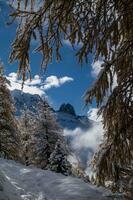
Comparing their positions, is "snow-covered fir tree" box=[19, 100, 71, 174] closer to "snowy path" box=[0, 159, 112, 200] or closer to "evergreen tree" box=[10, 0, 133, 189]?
"snowy path" box=[0, 159, 112, 200]

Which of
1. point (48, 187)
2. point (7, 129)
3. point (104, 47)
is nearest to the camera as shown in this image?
point (104, 47)

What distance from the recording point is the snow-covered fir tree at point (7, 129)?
3008 centimetres

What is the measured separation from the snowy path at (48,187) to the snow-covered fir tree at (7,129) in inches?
481

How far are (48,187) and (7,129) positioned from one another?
53.2 ft

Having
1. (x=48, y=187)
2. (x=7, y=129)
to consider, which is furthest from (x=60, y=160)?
(x=48, y=187)

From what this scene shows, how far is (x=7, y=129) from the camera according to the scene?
30406mm

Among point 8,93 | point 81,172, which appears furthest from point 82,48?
point 81,172

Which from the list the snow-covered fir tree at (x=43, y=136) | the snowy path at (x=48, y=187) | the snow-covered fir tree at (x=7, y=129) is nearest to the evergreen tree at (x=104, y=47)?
the snowy path at (x=48, y=187)

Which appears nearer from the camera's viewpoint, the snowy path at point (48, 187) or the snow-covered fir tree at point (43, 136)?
the snowy path at point (48, 187)

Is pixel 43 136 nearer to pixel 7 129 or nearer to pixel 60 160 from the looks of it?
pixel 60 160

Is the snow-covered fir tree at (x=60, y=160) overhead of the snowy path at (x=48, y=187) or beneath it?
overhead

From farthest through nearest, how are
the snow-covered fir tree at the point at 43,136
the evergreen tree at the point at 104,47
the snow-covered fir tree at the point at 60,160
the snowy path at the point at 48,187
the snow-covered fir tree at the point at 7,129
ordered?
the snow-covered fir tree at the point at 43,136 < the snow-covered fir tree at the point at 60,160 < the snow-covered fir tree at the point at 7,129 < the snowy path at the point at 48,187 < the evergreen tree at the point at 104,47

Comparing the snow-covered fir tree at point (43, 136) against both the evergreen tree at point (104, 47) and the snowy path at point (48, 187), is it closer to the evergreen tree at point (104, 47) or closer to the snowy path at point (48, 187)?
the snowy path at point (48, 187)

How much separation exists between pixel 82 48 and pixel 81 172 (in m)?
41.7
